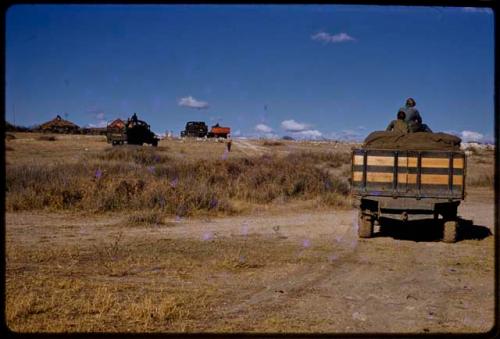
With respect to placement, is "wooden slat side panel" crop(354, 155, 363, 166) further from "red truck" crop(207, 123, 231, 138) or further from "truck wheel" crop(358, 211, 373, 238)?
"red truck" crop(207, 123, 231, 138)

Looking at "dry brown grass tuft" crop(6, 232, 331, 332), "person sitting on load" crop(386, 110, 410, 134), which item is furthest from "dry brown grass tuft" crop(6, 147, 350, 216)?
"person sitting on load" crop(386, 110, 410, 134)

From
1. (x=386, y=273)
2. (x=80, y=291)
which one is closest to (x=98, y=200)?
(x=80, y=291)

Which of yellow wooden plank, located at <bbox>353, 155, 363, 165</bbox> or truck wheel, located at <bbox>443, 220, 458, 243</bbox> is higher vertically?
yellow wooden plank, located at <bbox>353, 155, 363, 165</bbox>

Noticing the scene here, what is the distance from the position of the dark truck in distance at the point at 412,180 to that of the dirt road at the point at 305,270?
0.68 m

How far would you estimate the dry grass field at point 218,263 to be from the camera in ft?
16.3

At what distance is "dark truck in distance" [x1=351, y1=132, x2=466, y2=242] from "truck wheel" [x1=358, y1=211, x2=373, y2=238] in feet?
1.59

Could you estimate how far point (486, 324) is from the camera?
16.4 ft

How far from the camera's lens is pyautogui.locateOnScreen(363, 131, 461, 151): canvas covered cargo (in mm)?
8945

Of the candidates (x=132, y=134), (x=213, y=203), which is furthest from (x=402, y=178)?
(x=132, y=134)

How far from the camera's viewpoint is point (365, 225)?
9.76 meters

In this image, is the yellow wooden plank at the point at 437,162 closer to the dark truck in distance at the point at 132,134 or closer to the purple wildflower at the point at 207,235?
the purple wildflower at the point at 207,235

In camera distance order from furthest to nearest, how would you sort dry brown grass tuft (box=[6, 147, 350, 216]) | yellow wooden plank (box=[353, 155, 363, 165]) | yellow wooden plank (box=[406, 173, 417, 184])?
dry brown grass tuft (box=[6, 147, 350, 216]) → yellow wooden plank (box=[353, 155, 363, 165]) → yellow wooden plank (box=[406, 173, 417, 184])

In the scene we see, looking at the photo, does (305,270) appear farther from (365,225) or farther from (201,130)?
(201,130)

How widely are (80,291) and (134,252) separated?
222 cm
